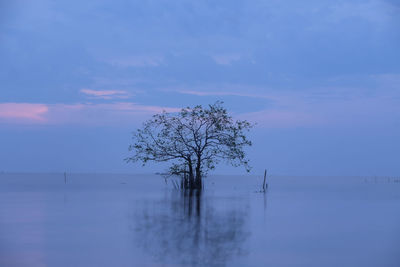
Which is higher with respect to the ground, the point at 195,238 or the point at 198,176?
the point at 198,176

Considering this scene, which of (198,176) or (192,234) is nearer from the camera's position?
(192,234)

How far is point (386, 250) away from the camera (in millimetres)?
16078

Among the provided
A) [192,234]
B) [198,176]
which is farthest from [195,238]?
[198,176]

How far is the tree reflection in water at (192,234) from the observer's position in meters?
13.6

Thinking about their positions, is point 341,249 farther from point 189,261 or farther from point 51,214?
point 51,214

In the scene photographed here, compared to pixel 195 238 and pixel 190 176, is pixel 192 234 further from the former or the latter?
pixel 190 176

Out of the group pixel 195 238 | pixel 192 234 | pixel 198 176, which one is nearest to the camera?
pixel 195 238

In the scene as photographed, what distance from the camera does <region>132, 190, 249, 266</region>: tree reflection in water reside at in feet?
44.5

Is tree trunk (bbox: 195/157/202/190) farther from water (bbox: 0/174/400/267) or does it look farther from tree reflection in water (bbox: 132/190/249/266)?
water (bbox: 0/174/400/267)

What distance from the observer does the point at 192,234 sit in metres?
17.8

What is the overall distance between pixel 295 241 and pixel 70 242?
7909 millimetres

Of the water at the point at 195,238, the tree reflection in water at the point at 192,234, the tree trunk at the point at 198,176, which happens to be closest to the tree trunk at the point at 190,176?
the tree trunk at the point at 198,176

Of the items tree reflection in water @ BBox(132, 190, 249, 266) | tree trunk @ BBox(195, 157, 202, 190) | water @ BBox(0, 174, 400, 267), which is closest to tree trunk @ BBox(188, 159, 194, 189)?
tree trunk @ BBox(195, 157, 202, 190)

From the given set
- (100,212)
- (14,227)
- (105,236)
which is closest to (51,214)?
(100,212)
